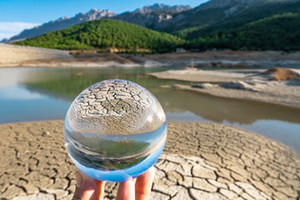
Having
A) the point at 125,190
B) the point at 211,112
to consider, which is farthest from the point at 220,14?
the point at 125,190

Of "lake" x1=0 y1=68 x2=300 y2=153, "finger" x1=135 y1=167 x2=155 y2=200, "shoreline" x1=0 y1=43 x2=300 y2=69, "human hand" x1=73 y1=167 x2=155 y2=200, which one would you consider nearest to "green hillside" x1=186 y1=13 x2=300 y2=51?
"shoreline" x1=0 y1=43 x2=300 y2=69

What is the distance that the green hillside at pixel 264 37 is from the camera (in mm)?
43719

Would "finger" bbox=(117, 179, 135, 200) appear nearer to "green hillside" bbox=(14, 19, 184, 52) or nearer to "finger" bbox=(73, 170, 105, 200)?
"finger" bbox=(73, 170, 105, 200)

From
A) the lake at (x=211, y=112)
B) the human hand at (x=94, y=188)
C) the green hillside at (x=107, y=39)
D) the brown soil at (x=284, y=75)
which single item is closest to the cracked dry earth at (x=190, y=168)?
the lake at (x=211, y=112)

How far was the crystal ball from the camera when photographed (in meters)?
1.17

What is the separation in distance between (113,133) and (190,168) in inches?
101

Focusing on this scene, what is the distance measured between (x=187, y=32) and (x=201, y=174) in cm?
8948

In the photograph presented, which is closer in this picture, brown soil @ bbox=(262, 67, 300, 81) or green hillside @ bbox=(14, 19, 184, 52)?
brown soil @ bbox=(262, 67, 300, 81)

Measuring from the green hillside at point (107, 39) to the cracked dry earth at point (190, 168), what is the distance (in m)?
46.4

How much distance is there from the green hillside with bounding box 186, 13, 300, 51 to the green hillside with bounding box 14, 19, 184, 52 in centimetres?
1123

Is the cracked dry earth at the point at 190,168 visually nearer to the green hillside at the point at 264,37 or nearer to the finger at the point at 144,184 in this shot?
the finger at the point at 144,184

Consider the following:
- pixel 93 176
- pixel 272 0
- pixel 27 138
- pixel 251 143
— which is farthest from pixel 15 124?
pixel 272 0

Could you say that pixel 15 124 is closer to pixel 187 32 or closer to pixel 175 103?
pixel 175 103

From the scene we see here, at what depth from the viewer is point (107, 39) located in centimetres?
5650
